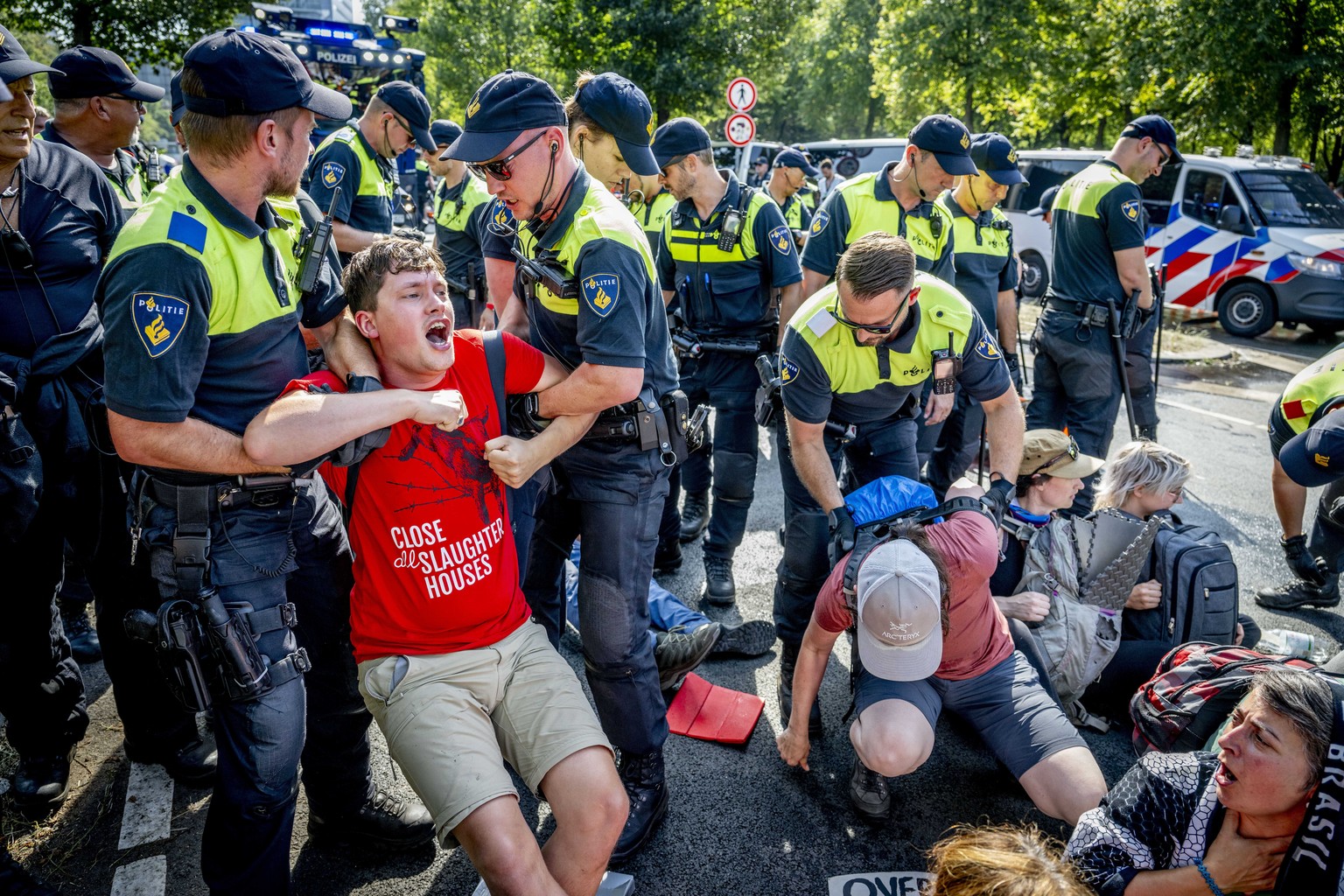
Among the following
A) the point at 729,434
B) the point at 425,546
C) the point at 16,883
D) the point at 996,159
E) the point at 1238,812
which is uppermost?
the point at 996,159

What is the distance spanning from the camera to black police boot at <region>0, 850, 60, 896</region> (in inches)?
84.5

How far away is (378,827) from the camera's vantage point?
2539 mm

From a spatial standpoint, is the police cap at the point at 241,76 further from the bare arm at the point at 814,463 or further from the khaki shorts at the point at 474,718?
the bare arm at the point at 814,463

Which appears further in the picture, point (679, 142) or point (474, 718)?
point (679, 142)

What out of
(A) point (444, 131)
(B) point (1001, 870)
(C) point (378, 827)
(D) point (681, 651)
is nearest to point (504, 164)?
(D) point (681, 651)

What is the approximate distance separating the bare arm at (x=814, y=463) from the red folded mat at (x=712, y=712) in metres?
0.82

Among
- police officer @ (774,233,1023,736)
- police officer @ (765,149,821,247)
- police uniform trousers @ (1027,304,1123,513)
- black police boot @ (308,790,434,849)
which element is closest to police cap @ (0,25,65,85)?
black police boot @ (308,790,434,849)

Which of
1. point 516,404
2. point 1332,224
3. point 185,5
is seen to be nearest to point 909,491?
point 516,404

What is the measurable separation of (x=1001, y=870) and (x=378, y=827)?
1.73 meters

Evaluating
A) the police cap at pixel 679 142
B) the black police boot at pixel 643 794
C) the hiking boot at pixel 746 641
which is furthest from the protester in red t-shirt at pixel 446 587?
the police cap at pixel 679 142

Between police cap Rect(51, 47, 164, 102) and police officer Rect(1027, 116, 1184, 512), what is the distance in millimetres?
4572

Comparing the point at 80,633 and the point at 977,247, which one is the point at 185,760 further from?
the point at 977,247

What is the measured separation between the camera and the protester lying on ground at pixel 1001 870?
5.38 feet

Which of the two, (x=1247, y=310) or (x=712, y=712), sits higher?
(x=1247, y=310)
